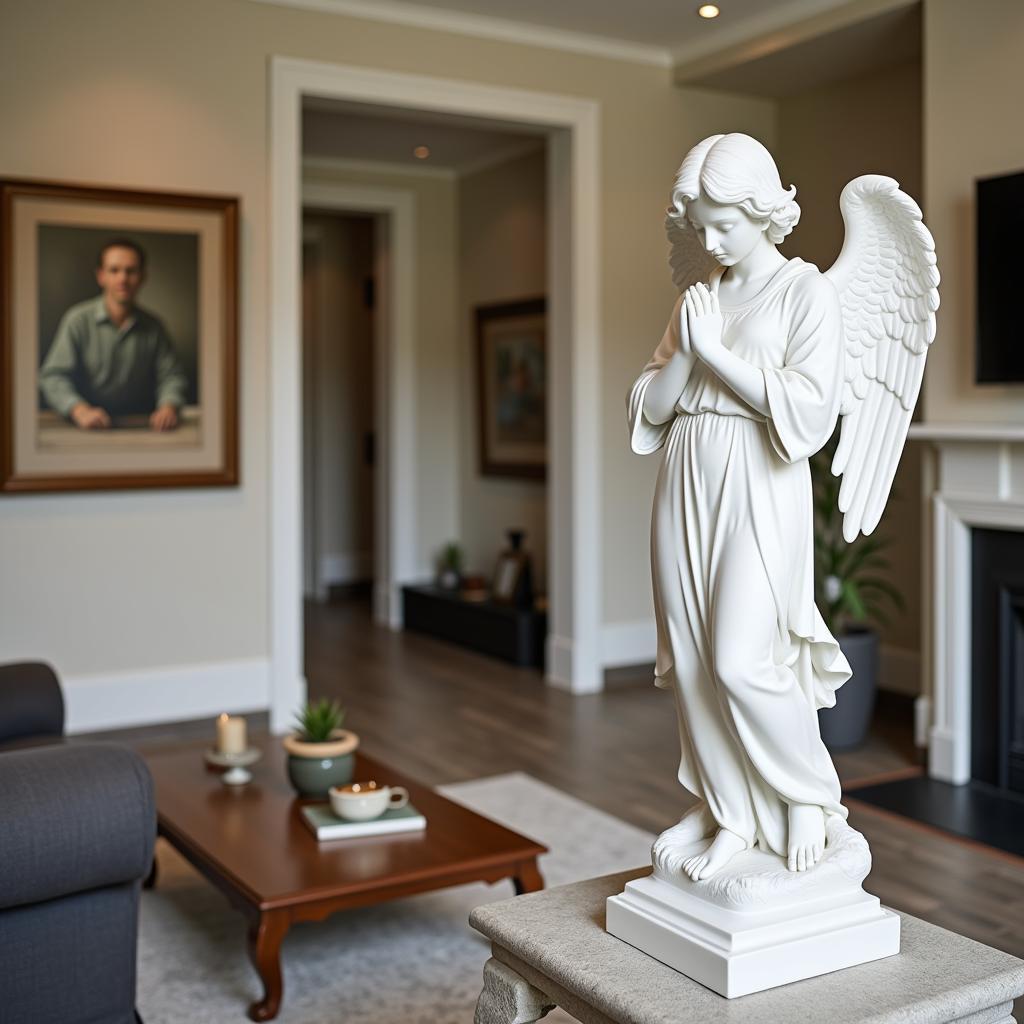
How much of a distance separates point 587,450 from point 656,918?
14.0 feet

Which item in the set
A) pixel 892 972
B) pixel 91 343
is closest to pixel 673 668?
pixel 892 972

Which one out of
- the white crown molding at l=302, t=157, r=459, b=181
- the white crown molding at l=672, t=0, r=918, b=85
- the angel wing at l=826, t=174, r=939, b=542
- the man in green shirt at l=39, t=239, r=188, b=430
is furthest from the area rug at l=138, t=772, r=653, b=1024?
the white crown molding at l=302, t=157, r=459, b=181

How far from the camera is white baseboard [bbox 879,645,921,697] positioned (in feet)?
18.6

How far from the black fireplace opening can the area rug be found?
4.35 feet

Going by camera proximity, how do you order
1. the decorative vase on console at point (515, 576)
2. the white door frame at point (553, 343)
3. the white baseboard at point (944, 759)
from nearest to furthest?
the white baseboard at point (944, 759)
the white door frame at point (553, 343)
the decorative vase on console at point (515, 576)

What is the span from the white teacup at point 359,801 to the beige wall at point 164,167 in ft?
7.08

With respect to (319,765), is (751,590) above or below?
above

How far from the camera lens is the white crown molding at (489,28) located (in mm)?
5145

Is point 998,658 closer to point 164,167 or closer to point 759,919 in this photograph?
point 759,919

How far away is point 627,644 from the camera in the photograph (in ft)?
20.0

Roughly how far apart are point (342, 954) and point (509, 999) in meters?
1.27

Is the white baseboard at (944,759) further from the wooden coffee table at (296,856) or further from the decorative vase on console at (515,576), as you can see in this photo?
the decorative vase on console at (515,576)

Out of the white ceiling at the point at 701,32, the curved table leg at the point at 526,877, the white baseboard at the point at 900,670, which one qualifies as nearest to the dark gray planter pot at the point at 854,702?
the white baseboard at the point at 900,670

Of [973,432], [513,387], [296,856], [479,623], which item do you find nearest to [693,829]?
[296,856]
